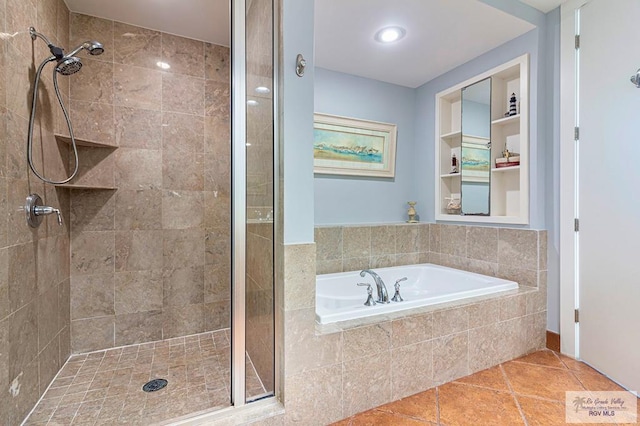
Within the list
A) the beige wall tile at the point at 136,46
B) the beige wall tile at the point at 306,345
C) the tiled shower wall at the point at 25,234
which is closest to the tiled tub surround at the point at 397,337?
the beige wall tile at the point at 306,345

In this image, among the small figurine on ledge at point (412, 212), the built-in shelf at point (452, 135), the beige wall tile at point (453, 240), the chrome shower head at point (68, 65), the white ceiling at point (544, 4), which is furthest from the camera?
the small figurine on ledge at point (412, 212)

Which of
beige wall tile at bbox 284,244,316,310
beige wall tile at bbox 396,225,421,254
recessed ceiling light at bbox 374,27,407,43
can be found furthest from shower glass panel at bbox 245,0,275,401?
beige wall tile at bbox 396,225,421,254

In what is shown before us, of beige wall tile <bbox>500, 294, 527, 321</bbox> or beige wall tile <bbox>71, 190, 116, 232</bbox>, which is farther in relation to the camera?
beige wall tile <bbox>71, 190, 116, 232</bbox>

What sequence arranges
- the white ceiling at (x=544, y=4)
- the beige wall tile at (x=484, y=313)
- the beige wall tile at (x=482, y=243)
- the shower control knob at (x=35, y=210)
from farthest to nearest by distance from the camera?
the beige wall tile at (x=482, y=243) → the white ceiling at (x=544, y=4) → the beige wall tile at (x=484, y=313) → the shower control knob at (x=35, y=210)

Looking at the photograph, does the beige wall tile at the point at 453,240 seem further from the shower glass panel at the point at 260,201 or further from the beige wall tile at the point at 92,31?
the beige wall tile at the point at 92,31

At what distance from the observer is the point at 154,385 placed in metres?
1.78

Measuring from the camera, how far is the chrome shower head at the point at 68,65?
1709 mm

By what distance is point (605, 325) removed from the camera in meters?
1.91

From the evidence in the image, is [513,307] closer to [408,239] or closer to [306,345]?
[408,239]

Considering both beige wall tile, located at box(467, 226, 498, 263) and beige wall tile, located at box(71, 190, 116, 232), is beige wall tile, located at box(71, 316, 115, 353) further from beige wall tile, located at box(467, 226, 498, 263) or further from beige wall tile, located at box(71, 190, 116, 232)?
beige wall tile, located at box(467, 226, 498, 263)

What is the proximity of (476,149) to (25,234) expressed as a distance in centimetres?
328

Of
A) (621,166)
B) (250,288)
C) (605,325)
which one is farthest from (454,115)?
(250,288)

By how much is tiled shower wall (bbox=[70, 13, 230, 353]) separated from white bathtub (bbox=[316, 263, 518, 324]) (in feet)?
3.13

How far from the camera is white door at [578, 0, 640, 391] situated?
175cm
